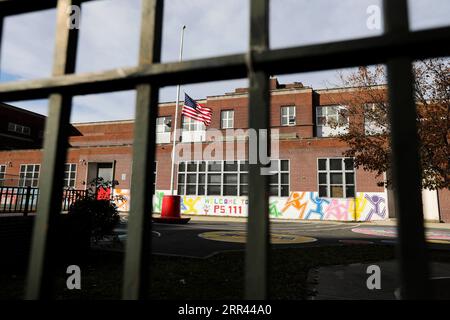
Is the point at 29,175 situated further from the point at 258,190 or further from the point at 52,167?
the point at 258,190

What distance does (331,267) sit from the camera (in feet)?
21.6

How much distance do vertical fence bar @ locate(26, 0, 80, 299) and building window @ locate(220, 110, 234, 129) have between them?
105ft

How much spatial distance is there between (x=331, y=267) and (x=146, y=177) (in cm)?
635

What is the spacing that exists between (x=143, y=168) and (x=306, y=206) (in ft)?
81.5

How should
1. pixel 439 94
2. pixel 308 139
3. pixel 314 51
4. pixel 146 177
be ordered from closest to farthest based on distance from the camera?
pixel 314 51 < pixel 146 177 < pixel 439 94 < pixel 308 139

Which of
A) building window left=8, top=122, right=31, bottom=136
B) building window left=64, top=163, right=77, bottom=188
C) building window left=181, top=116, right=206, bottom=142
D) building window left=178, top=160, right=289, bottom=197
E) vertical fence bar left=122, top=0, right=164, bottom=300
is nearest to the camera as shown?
vertical fence bar left=122, top=0, right=164, bottom=300

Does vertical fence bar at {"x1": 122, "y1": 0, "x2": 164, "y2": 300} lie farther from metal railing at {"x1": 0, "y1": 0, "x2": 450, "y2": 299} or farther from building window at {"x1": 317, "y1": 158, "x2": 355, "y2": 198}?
building window at {"x1": 317, "y1": 158, "x2": 355, "y2": 198}

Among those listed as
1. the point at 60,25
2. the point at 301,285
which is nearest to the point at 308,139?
the point at 301,285

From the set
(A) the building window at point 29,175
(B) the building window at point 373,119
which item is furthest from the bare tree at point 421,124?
(A) the building window at point 29,175

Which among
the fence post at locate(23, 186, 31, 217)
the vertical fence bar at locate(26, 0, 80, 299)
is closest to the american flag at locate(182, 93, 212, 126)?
the fence post at locate(23, 186, 31, 217)

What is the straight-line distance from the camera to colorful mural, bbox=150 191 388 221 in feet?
76.0

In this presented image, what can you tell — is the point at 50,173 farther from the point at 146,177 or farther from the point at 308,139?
the point at 308,139

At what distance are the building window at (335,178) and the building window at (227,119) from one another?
11.6 metres
